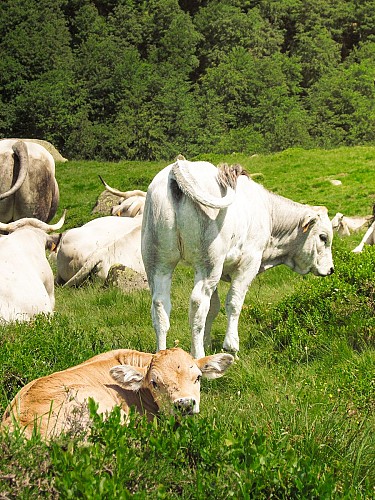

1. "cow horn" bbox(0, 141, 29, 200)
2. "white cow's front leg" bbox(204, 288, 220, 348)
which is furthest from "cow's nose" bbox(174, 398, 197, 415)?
"cow horn" bbox(0, 141, 29, 200)

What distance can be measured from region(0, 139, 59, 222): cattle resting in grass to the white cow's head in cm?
578

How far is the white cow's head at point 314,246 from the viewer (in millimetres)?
9633

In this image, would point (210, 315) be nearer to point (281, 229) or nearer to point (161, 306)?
point (161, 306)

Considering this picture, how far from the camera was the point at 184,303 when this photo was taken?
10.7m

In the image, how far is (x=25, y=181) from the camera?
14375 mm

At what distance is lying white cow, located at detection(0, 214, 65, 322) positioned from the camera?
9250 millimetres

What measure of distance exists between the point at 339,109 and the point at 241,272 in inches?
2388

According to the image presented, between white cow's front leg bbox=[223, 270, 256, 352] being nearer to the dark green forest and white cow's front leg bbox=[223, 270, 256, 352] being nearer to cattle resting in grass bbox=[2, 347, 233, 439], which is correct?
cattle resting in grass bbox=[2, 347, 233, 439]

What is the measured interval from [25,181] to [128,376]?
31.1 feet

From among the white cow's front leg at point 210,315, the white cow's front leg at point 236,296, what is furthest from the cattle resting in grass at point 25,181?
the white cow's front leg at point 236,296

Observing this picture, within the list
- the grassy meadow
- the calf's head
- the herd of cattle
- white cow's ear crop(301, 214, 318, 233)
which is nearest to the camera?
the grassy meadow

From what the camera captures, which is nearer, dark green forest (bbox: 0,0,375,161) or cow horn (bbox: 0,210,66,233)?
cow horn (bbox: 0,210,66,233)

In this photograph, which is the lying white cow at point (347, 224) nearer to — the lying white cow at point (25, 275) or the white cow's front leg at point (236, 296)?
the lying white cow at point (25, 275)

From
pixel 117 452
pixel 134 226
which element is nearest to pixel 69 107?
pixel 134 226
